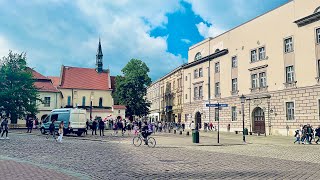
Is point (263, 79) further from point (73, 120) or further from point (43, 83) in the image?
point (43, 83)

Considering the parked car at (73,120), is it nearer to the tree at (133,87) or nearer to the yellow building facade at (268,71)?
the yellow building facade at (268,71)

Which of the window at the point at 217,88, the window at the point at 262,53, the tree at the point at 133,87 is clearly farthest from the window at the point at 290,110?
the tree at the point at 133,87

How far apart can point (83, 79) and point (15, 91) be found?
1239 inches

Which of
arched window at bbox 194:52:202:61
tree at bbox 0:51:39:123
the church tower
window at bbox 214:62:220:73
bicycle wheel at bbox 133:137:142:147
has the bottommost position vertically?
bicycle wheel at bbox 133:137:142:147

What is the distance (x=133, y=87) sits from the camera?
6469 centimetres

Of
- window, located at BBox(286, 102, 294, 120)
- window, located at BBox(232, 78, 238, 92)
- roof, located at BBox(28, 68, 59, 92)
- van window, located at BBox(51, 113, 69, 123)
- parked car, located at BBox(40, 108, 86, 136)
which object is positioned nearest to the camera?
parked car, located at BBox(40, 108, 86, 136)

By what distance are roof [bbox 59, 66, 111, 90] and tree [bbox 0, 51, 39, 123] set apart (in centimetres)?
2515

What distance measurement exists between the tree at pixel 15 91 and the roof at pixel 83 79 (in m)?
25.2

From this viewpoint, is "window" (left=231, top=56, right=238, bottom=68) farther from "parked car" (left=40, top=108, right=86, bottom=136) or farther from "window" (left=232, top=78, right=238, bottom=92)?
"parked car" (left=40, top=108, right=86, bottom=136)

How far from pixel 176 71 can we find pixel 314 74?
34553 mm

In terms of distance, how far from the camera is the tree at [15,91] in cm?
4762

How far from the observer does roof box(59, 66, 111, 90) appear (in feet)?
251

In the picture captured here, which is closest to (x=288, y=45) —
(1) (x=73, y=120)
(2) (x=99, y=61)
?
(1) (x=73, y=120)

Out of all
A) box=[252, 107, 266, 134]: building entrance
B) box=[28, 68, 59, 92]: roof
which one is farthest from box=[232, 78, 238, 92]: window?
box=[28, 68, 59, 92]: roof
